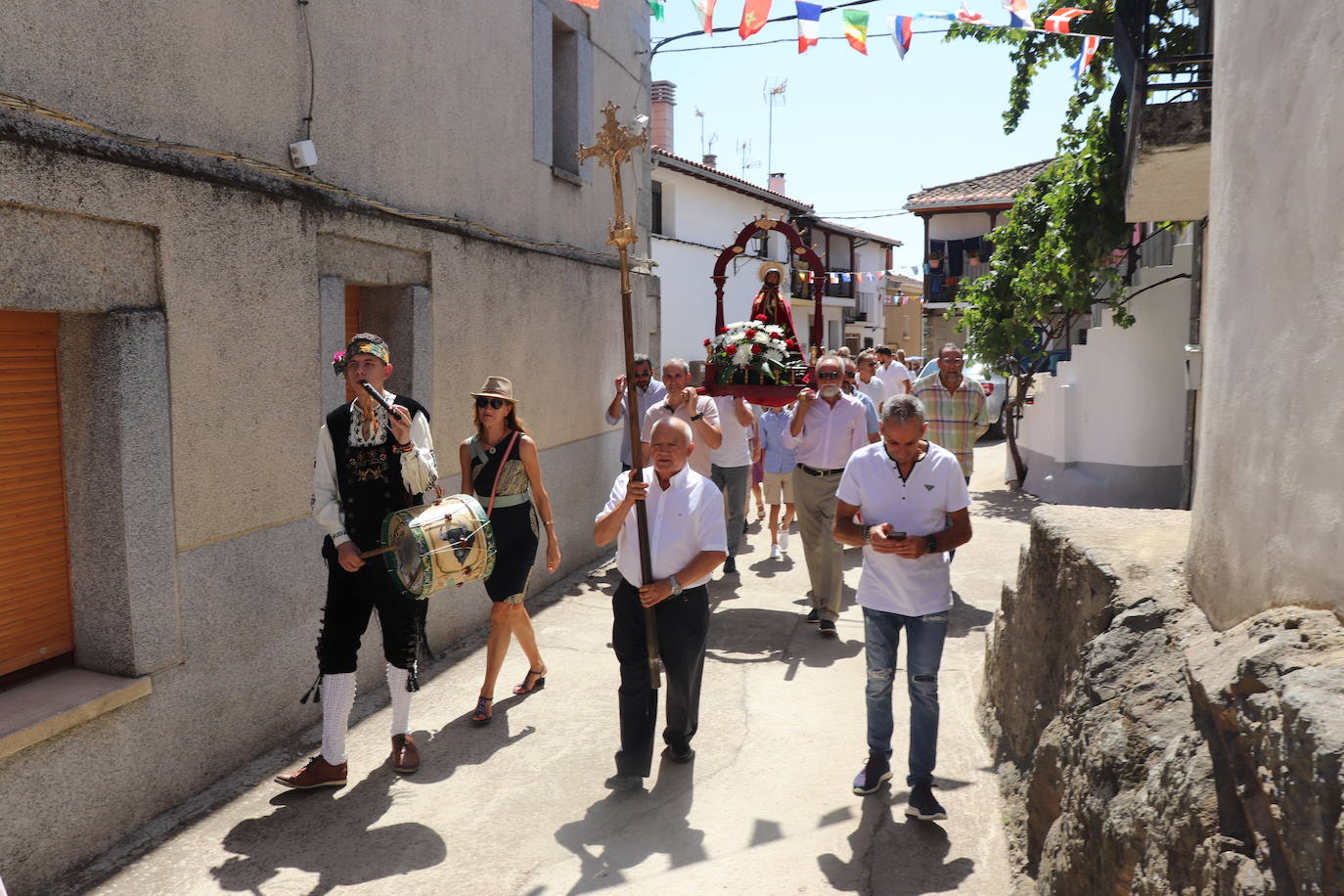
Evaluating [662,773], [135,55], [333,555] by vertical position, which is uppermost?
[135,55]

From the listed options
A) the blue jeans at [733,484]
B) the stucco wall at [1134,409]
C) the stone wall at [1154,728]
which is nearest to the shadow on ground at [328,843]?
the stone wall at [1154,728]

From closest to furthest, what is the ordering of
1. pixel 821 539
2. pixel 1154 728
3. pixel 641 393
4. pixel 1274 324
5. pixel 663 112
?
pixel 1274 324 → pixel 1154 728 → pixel 821 539 → pixel 641 393 → pixel 663 112

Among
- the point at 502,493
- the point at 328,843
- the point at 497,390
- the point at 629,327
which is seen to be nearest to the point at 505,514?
the point at 502,493

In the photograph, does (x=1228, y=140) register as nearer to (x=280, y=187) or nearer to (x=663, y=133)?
(x=280, y=187)

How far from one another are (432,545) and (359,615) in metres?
0.55

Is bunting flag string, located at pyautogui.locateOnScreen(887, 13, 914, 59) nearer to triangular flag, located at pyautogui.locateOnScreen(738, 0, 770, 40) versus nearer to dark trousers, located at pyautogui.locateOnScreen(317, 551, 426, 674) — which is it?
triangular flag, located at pyautogui.locateOnScreen(738, 0, 770, 40)

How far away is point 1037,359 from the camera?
14352 millimetres

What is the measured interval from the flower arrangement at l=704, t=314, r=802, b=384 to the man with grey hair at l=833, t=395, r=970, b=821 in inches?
113

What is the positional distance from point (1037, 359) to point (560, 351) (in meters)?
7.83

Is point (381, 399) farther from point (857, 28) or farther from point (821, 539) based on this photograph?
point (857, 28)

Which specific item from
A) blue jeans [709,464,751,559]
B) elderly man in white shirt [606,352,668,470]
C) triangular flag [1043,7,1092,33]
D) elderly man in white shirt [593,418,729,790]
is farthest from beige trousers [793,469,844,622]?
triangular flag [1043,7,1092,33]

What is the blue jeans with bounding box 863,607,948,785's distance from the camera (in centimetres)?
439

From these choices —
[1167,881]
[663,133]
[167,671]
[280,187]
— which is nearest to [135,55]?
[280,187]

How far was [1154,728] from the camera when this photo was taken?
10.1 feet
